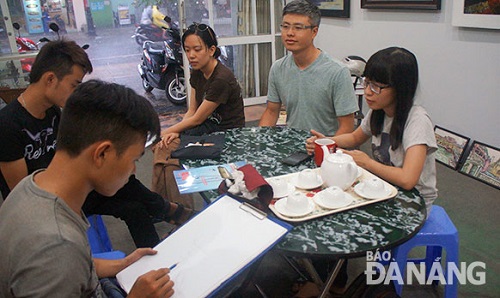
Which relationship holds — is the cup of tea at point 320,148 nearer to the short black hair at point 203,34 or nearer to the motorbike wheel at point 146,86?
the short black hair at point 203,34

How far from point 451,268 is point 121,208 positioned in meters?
1.44

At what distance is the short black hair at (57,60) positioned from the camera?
170cm

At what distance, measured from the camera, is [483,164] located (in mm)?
3031

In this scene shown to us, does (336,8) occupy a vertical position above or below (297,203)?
above

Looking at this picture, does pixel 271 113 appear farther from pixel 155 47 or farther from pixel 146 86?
pixel 146 86

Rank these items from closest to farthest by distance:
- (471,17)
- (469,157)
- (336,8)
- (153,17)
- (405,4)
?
(471,17), (469,157), (405,4), (336,8), (153,17)

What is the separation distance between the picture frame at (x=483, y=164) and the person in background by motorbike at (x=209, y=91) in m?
1.85

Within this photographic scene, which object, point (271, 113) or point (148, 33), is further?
point (148, 33)

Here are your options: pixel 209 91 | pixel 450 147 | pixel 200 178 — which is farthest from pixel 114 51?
pixel 200 178

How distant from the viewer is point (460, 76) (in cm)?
319

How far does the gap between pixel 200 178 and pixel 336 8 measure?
138 inches

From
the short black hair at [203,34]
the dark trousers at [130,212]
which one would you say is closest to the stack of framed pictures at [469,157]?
the short black hair at [203,34]

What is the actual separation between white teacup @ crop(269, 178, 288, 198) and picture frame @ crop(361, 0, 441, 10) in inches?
102

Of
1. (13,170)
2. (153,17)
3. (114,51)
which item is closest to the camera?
(13,170)
